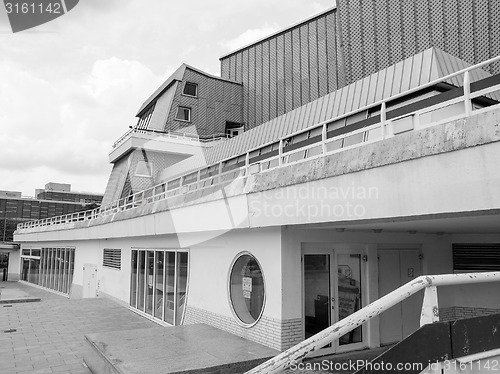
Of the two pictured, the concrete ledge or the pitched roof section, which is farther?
the pitched roof section

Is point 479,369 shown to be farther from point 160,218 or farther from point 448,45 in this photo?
point 448,45

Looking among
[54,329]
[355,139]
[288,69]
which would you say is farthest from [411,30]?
[54,329]

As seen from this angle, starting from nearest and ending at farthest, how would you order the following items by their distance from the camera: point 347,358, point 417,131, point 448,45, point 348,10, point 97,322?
point 417,131, point 347,358, point 97,322, point 448,45, point 348,10

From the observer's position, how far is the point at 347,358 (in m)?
7.68


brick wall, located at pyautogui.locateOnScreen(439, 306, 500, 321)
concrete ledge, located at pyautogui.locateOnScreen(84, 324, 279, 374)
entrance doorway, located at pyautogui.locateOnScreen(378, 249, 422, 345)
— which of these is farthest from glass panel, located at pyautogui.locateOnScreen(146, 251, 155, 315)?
brick wall, located at pyautogui.locateOnScreen(439, 306, 500, 321)

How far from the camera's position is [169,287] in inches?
498

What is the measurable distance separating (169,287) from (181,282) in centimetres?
98

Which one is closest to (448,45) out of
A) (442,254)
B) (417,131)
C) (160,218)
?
(442,254)

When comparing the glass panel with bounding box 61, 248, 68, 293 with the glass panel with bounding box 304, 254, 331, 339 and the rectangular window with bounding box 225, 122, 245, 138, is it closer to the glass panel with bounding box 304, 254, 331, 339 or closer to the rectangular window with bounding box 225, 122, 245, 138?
the rectangular window with bounding box 225, 122, 245, 138

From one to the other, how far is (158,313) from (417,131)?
11215 millimetres

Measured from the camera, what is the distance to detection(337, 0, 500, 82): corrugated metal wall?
21969 mm

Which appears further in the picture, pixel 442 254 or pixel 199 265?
pixel 199 265

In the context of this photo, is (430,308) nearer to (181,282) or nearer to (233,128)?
(181,282)

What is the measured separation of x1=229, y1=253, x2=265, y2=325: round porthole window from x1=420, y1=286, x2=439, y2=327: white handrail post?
5.86 metres
